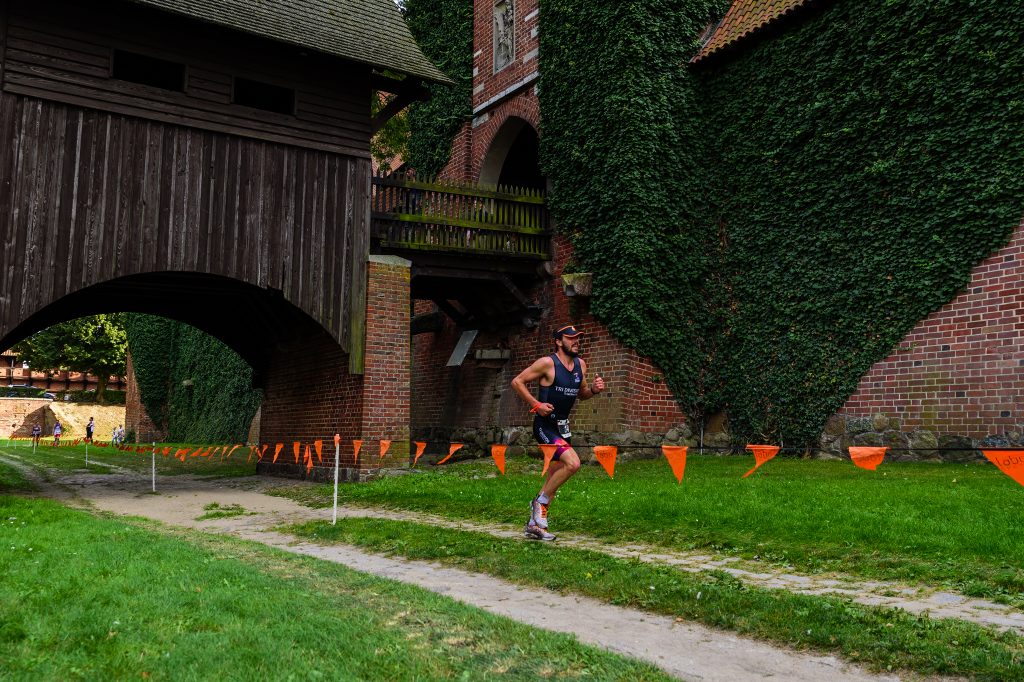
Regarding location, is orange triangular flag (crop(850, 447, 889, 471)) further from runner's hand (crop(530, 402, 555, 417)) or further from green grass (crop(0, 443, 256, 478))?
green grass (crop(0, 443, 256, 478))

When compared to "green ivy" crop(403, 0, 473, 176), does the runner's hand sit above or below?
below

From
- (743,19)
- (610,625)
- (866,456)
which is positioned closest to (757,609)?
(610,625)

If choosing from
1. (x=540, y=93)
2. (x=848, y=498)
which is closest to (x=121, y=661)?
(x=848, y=498)

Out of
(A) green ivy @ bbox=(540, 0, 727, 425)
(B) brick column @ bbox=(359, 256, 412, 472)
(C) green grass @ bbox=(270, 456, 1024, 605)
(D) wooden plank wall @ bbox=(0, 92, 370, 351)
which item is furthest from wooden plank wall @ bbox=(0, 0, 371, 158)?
(C) green grass @ bbox=(270, 456, 1024, 605)

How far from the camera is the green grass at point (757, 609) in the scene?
148 inches

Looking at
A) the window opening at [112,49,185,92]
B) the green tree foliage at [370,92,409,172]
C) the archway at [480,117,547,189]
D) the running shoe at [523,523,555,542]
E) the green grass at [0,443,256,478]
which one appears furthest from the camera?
the green tree foliage at [370,92,409,172]

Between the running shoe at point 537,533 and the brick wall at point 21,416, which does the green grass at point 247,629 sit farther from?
the brick wall at point 21,416

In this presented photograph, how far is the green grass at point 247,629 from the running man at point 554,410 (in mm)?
2070

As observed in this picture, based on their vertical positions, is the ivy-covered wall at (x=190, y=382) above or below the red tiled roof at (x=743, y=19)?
below

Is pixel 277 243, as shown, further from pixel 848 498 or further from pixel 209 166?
pixel 848 498

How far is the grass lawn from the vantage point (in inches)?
135

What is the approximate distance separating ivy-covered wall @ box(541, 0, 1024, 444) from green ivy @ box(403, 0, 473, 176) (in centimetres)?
374

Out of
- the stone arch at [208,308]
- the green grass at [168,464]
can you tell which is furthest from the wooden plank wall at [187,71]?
the green grass at [168,464]

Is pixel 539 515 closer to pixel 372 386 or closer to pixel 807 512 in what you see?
pixel 807 512
